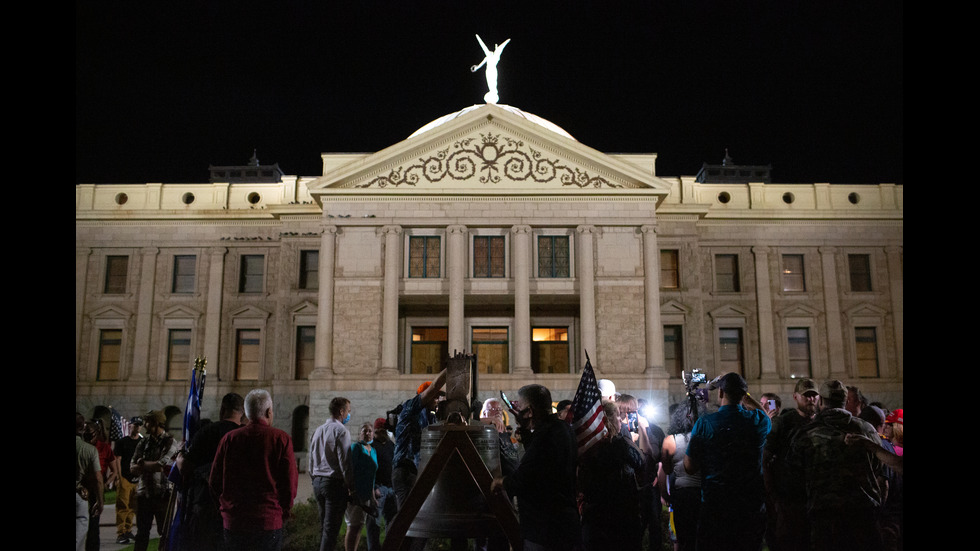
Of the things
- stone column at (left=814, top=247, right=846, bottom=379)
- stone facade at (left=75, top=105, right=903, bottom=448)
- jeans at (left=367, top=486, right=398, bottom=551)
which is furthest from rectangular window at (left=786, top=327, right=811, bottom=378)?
jeans at (left=367, top=486, right=398, bottom=551)

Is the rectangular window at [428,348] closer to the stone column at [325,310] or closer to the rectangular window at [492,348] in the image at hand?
the rectangular window at [492,348]

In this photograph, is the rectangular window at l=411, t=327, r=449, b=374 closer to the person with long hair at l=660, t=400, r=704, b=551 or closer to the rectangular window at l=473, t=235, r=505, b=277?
the rectangular window at l=473, t=235, r=505, b=277

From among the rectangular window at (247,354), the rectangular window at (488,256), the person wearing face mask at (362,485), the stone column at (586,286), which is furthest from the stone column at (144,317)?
the person wearing face mask at (362,485)

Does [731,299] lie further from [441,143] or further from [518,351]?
[441,143]

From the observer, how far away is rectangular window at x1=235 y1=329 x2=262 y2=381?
114 feet

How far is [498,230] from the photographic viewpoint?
31.1m

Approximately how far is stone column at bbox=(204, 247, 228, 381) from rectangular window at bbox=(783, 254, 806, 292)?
2669 centimetres

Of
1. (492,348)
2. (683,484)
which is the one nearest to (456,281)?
(492,348)

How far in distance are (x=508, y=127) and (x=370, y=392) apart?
12086 mm

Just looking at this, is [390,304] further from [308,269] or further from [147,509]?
[147,509]

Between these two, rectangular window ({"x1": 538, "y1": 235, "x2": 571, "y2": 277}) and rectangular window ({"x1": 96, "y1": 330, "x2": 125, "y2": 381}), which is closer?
rectangular window ({"x1": 538, "y1": 235, "x2": 571, "y2": 277})

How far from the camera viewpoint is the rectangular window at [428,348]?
1257 inches

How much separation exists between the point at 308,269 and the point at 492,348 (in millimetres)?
9984

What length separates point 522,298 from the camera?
2973 cm
